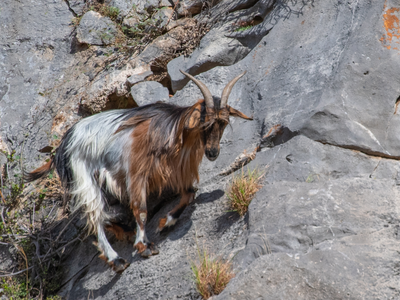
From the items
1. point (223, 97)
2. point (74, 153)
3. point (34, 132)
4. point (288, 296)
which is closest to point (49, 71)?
point (34, 132)

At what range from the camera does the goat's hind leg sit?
4.68 m

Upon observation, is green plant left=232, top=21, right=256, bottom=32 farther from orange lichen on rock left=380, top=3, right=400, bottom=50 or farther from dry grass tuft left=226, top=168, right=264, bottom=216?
dry grass tuft left=226, top=168, right=264, bottom=216

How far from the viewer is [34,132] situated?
285 inches

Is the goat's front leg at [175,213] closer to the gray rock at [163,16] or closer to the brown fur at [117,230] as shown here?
the brown fur at [117,230]

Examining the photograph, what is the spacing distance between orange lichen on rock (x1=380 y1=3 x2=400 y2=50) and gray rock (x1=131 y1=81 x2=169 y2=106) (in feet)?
9.88

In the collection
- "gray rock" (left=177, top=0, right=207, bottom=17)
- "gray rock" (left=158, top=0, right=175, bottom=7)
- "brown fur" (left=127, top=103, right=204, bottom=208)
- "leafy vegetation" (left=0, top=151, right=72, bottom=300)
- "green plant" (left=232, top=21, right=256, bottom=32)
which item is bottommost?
"leafy vegetation" (left=0, top=151, right=72, bottom=300)

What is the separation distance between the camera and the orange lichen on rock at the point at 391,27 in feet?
16.8

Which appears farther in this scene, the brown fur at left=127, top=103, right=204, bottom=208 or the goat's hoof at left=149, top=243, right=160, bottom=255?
the brown fur at left=127, top=103, right=204, bottom=208

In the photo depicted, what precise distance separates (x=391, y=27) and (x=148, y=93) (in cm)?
333

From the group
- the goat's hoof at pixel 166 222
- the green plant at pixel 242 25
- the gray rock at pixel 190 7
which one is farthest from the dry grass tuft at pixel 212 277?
the gray rock at pixel 190 7

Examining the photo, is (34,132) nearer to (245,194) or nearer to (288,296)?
(245,194)

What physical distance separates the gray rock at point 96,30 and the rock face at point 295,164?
1014mm

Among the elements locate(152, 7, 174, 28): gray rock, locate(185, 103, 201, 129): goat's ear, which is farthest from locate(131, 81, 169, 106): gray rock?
locate(185, 103, 201, 129): goat's ear

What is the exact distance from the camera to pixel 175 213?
15.9 ft
